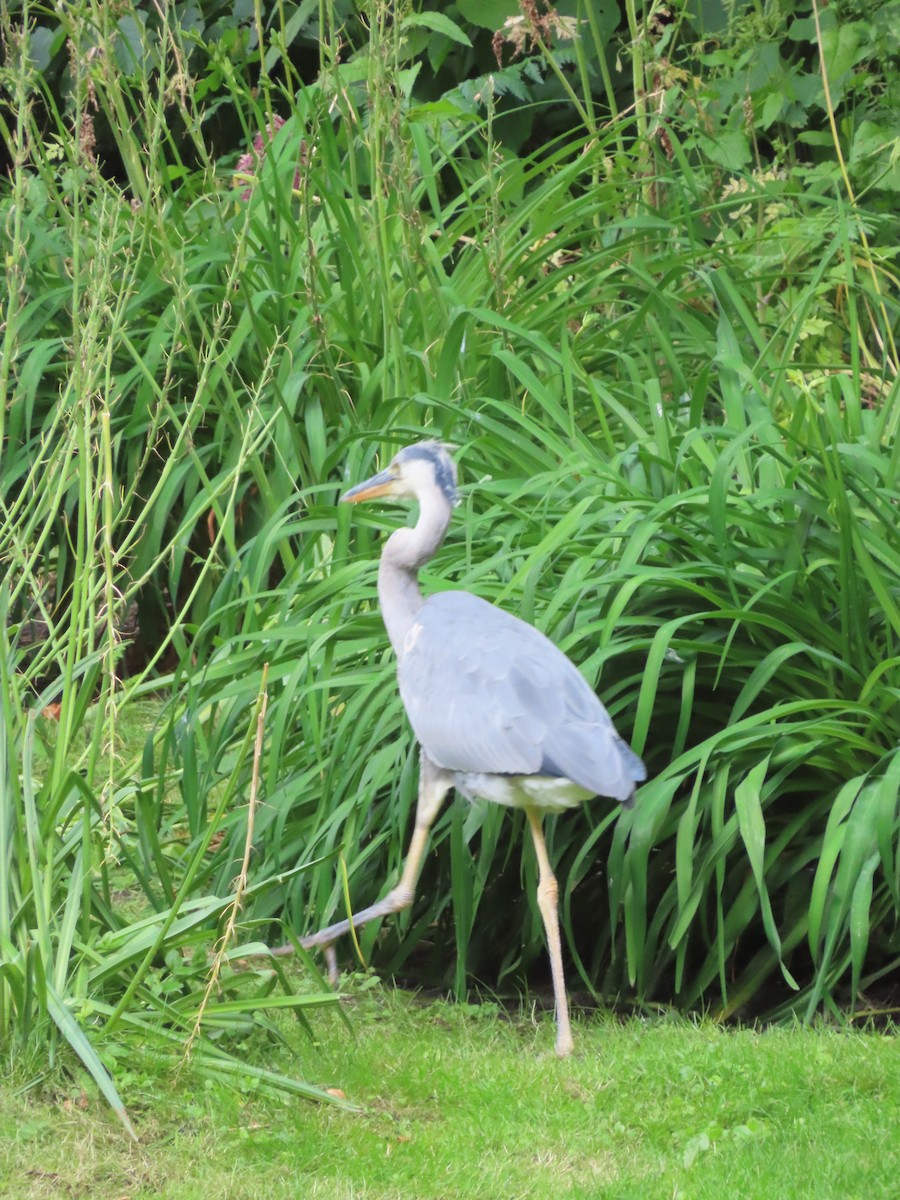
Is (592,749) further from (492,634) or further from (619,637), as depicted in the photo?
(619,637)

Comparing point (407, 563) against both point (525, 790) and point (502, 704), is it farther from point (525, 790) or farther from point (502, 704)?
point (525, 790)

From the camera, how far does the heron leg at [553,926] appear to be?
365cm

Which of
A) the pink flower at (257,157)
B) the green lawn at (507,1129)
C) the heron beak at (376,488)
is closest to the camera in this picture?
the green lawn at (507,1129)

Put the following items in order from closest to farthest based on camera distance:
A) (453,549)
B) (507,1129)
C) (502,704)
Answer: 1. (507,1129)
2. (502,704)
3. (453,549)

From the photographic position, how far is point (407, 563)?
399 cm

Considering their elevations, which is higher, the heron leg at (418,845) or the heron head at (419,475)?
the heron head at (419,475)

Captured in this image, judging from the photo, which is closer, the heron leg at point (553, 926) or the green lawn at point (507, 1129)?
the green lawn at point (507, 1129)

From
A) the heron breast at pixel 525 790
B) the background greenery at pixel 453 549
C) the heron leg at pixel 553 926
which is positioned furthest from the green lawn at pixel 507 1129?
the heron breast at pixel 525 790

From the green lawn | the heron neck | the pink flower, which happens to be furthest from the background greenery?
the heron neck

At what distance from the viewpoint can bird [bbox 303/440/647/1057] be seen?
354 centimetres

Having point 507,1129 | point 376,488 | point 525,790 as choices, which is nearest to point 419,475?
point 376,488

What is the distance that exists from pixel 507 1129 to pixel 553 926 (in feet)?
1.95

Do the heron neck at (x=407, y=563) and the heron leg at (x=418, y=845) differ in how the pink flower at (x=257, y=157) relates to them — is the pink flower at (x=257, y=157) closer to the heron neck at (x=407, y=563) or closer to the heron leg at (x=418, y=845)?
the heron neck at (x=407, y=563)

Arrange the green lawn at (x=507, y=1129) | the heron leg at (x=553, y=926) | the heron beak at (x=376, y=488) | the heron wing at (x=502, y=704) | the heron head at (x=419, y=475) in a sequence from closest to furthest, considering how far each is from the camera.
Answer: the green lawn at (x=507, y=1129) → the heron wing at (x=502, y=704) → the heron leg at (x=553, y=926) → the heron head at (x=419, y=475) → the heron beak at (x=376, y=488)
